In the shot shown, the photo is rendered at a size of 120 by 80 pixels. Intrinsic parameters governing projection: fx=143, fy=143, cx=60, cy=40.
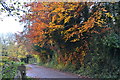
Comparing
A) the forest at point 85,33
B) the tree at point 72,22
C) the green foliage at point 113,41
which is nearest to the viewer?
the green foliage at point 113,41

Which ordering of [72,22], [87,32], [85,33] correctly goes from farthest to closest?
1. [72,22]
2. [85,33]
3. [87,32]

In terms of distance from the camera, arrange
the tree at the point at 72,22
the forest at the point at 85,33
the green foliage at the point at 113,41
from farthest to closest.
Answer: the tree at the point at 72,22, the forest at the point at 85,33, the green foliage at the point at 113,41

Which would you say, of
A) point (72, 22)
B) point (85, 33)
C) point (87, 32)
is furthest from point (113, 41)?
point (72, 22)

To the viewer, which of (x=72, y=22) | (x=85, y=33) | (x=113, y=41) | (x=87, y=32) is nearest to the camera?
(x=113, y=41)

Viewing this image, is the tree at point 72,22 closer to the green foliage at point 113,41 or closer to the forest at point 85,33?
the forest at point 85,33

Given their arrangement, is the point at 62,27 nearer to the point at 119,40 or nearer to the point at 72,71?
the point at 72,71

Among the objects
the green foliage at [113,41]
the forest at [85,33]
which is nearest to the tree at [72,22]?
the forest at [85,33]

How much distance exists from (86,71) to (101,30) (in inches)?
92.7

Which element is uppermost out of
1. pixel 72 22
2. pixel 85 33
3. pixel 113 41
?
pixel 72 22

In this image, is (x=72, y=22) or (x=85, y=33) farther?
(x=72, y=22)

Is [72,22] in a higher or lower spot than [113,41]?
higher

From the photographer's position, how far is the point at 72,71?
9219 mm

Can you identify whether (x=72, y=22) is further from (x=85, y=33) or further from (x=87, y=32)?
(x=87, y=32)

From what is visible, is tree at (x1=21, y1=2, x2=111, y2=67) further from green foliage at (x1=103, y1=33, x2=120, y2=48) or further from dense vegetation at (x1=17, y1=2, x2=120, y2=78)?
green foliage at (x1=103, y1=33, x2=120, y2=48)
